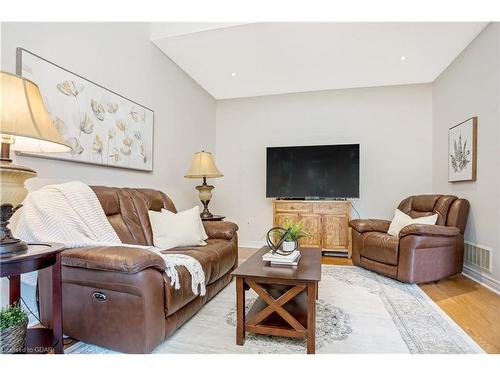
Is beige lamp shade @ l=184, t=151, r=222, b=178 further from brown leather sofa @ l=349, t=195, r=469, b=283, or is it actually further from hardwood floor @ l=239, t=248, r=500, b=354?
hardwood floor @ l=239, t=248, r=500, b=354

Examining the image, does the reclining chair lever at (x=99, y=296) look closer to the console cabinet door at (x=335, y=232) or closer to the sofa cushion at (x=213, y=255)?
the sofa cushion at (x=213, y=255)

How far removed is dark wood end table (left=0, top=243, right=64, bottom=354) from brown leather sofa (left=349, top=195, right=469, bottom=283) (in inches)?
111

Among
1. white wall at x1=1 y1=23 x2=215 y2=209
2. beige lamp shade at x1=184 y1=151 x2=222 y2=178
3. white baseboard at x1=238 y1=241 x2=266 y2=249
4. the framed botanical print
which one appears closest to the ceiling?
white wall at x1=1 y1=23 x2=215 y2=209

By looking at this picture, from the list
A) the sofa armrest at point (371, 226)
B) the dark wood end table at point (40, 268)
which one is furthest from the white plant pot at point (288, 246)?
the sofa armrest at point (371, 226)

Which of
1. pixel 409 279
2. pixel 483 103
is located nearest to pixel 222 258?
pixel 409 279

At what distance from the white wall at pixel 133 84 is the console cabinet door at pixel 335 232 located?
2030 millimetres

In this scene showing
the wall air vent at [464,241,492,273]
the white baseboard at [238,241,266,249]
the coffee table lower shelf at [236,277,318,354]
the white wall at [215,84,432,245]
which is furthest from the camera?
the white baseboard at [238,241,266,249]

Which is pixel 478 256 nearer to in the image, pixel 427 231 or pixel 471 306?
pixel 427 231

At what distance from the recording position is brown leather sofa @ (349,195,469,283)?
2.73 m

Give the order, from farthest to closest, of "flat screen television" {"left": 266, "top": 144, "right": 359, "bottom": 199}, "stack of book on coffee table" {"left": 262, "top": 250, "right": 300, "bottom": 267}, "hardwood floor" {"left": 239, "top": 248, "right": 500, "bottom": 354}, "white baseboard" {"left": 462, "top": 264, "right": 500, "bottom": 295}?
"flat screen television" {"left": 266, "top": 144, "right": 359, "bottom": 199} → "white baseboard" {"left": 462, "top": 264, "right": 500, "bottom": 295} → "stack of book on coffee table" {"left": 262, "top": 250, "right": 300, "bottom": 267} → "hardwood floor" {"left": 239, "top": 248, "right": 500, "bottom": 354}

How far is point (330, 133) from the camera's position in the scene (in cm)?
465

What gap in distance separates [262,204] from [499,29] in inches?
142

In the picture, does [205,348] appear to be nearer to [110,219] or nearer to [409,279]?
[110,219]

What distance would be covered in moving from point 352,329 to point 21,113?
2.21 m
